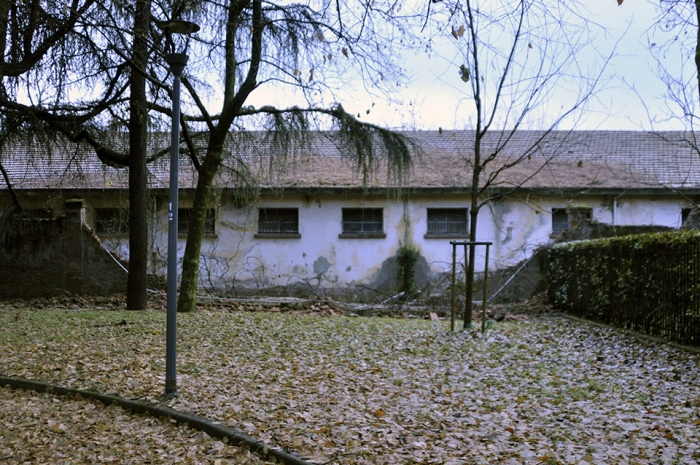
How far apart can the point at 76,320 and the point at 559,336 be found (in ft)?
28.0

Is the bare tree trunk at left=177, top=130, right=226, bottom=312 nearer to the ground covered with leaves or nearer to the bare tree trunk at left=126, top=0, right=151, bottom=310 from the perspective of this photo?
the bare tree trunk at left=126, top=0, right=151, bottom=310

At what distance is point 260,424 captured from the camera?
19.2ft

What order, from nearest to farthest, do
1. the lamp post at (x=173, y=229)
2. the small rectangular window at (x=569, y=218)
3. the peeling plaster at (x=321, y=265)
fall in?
1. the lamp post at (x=173, y=229)
2. the small rectangular window at (x=569, y=218)
3. the peeling plaster at (x=321, y=265)

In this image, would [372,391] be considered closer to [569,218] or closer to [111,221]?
[569,218]

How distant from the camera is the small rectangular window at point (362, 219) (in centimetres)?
1897

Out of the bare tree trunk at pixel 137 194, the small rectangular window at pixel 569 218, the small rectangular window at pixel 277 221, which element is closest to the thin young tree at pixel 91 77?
the bare tree trunk at pixel 137 194

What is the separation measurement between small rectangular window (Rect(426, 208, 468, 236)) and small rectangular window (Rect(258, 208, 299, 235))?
376cm

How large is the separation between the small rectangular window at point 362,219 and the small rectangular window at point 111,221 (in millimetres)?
5899

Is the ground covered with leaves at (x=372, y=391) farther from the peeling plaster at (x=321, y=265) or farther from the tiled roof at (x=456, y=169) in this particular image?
the peeling plaster at (x=321, y=265)

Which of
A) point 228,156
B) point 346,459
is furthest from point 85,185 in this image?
point 346,459

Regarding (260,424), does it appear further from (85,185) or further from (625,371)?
(85,185)

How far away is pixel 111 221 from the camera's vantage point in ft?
61.5

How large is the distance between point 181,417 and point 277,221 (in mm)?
13058

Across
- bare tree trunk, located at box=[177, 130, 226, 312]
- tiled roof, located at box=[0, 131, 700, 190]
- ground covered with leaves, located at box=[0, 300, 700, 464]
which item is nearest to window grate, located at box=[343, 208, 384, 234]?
tiled roof, located at box=[0, 131, 700, 190]
